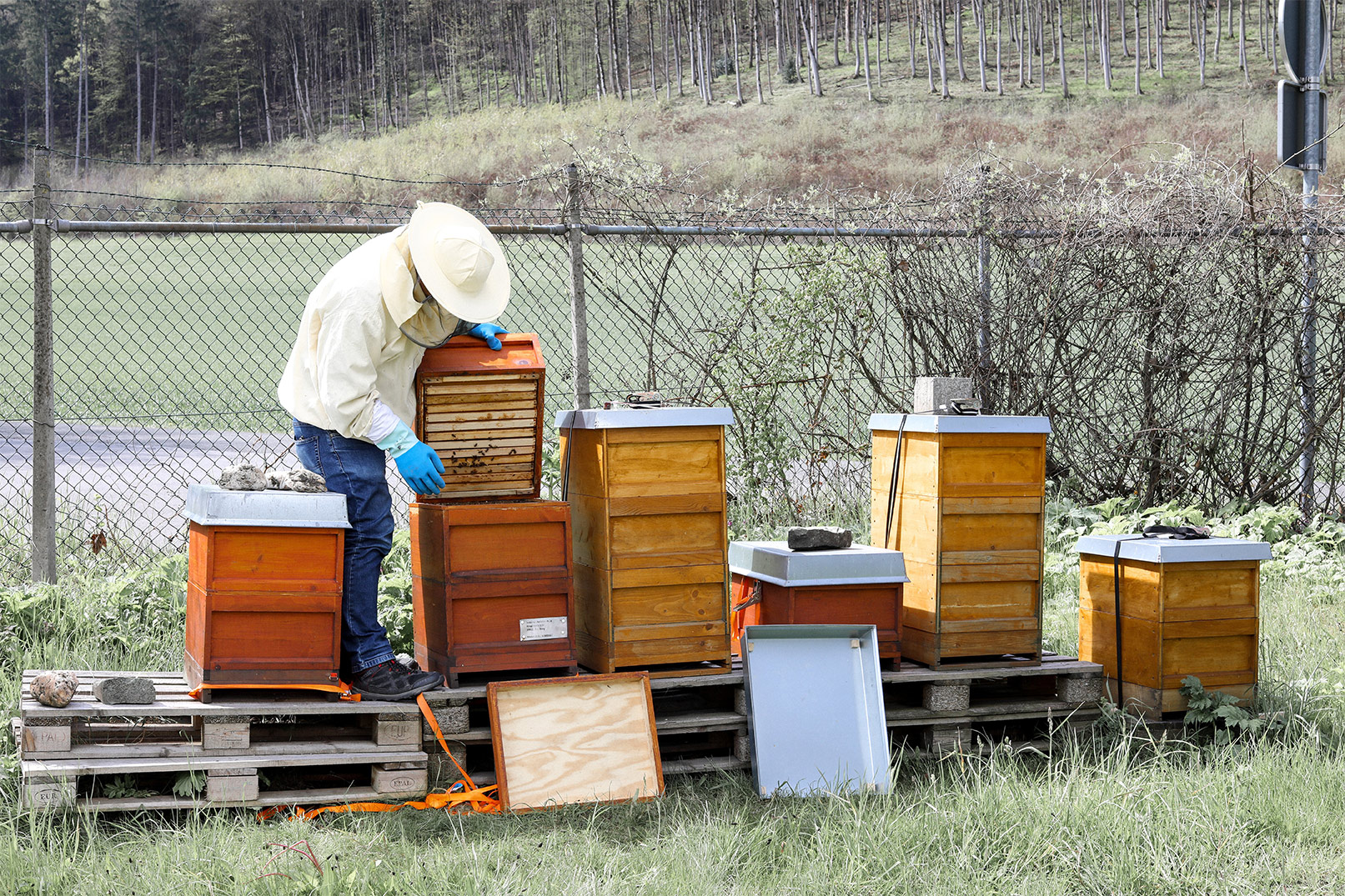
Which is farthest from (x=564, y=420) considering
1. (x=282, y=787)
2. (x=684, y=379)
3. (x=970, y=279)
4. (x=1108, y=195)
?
(x=1108, y=195)

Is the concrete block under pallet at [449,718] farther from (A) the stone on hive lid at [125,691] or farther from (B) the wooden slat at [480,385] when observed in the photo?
(B) the wooden slat at [480,385]

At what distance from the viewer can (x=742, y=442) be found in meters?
6.52

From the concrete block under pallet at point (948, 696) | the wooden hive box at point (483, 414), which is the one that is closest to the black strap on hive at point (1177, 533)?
the concrete block under pallet at point (948, 696)

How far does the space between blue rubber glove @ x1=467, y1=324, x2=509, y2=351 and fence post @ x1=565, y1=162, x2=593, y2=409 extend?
183 centimetres

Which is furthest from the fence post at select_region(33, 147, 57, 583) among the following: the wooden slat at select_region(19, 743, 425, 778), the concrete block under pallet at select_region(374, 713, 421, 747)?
the concrete block under pallet at select_region(374, 713, 421, 747)

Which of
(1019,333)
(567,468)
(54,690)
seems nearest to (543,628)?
(567,468)

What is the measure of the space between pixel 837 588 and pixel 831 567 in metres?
0.10

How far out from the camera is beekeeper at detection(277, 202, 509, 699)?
3.39 meters

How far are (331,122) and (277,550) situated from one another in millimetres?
63900

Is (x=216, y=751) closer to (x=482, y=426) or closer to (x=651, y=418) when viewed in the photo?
(x=482, y=426)

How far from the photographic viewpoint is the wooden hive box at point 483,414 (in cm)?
360

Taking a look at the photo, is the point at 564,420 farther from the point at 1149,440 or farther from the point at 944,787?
the point at 1149,440

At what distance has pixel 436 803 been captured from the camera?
332cm

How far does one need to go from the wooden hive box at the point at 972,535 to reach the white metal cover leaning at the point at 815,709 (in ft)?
1.06
